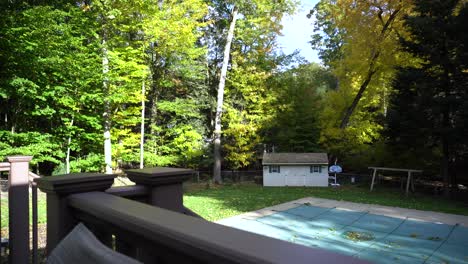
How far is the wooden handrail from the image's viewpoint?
0.80m

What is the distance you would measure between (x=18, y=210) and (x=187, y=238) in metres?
2.41

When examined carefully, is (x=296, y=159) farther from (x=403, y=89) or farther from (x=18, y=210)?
(x=18, y=210)

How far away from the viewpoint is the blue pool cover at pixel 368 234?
646 centimetres

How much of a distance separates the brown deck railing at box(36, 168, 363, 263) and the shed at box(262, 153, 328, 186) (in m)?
17.4

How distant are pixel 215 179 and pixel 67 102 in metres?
9.49

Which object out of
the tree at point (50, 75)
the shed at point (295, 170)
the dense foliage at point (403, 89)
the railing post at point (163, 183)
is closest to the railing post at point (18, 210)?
the railing post at point (163, 183)

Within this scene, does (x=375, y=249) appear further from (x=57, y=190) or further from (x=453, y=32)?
(x=453, y=32)

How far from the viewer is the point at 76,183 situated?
5.49ft

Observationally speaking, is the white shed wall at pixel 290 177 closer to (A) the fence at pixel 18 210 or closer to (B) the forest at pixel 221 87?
(B) the forest at pixel 221 87

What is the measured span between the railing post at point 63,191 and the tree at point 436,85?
47.9 feet

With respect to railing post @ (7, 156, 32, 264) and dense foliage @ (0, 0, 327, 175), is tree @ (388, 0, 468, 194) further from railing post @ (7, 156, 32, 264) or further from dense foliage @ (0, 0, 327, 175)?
railing post @ (7, 156, 32, 264)

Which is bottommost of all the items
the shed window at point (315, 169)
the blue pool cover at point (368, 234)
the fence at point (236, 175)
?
the fence at point (236, 175)

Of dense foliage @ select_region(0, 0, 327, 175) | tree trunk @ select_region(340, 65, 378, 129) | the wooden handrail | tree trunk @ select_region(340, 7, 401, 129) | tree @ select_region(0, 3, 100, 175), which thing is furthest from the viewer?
tree trunk @ select_region(340, 65, 378, 129)

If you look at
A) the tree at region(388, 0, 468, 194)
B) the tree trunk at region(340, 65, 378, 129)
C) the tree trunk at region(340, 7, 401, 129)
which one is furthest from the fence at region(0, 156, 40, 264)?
the tree trunk at region(340, 65, 378, 129)
